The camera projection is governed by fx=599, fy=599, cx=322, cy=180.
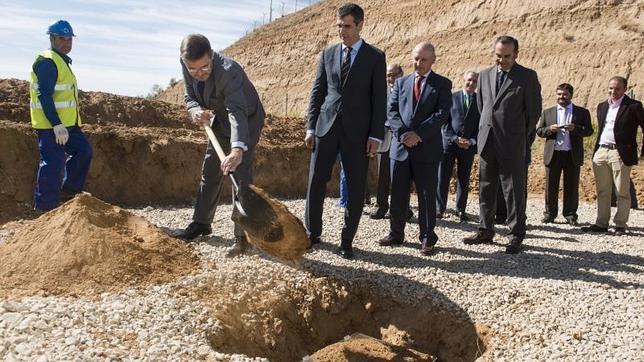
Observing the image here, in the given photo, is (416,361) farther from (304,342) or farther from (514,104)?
(514,104)

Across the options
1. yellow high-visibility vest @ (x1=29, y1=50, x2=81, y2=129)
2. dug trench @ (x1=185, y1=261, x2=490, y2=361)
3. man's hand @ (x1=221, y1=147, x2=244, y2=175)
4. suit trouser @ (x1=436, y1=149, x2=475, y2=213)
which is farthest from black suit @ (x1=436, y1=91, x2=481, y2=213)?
yellow high-visibility vest @ (x1=29, y1=50, x2=81, y2=129)

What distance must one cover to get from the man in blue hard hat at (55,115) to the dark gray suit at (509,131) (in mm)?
4414

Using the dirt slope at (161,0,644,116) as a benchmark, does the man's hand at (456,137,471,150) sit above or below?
below

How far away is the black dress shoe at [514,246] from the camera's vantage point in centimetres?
639

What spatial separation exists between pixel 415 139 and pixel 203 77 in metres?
2.23

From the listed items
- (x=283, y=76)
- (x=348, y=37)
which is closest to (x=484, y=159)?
(x=348, y=37)

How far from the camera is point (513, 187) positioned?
6316 mm

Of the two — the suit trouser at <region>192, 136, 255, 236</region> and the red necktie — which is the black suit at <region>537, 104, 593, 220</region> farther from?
the suit trouser at <region>192, 136, 255, 236</region>

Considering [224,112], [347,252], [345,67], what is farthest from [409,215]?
[224,112]

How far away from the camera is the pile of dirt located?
9312mm

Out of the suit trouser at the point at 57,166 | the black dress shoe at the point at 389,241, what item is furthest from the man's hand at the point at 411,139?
the suit trouser at the point at 57,166

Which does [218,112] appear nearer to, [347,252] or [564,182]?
[347,252]

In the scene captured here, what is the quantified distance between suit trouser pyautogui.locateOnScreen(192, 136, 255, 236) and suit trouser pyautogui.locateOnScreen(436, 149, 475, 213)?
343 centimetres

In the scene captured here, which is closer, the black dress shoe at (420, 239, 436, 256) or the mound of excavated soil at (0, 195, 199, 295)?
the mound of excavated soil at (0, 195, 199, 295)
